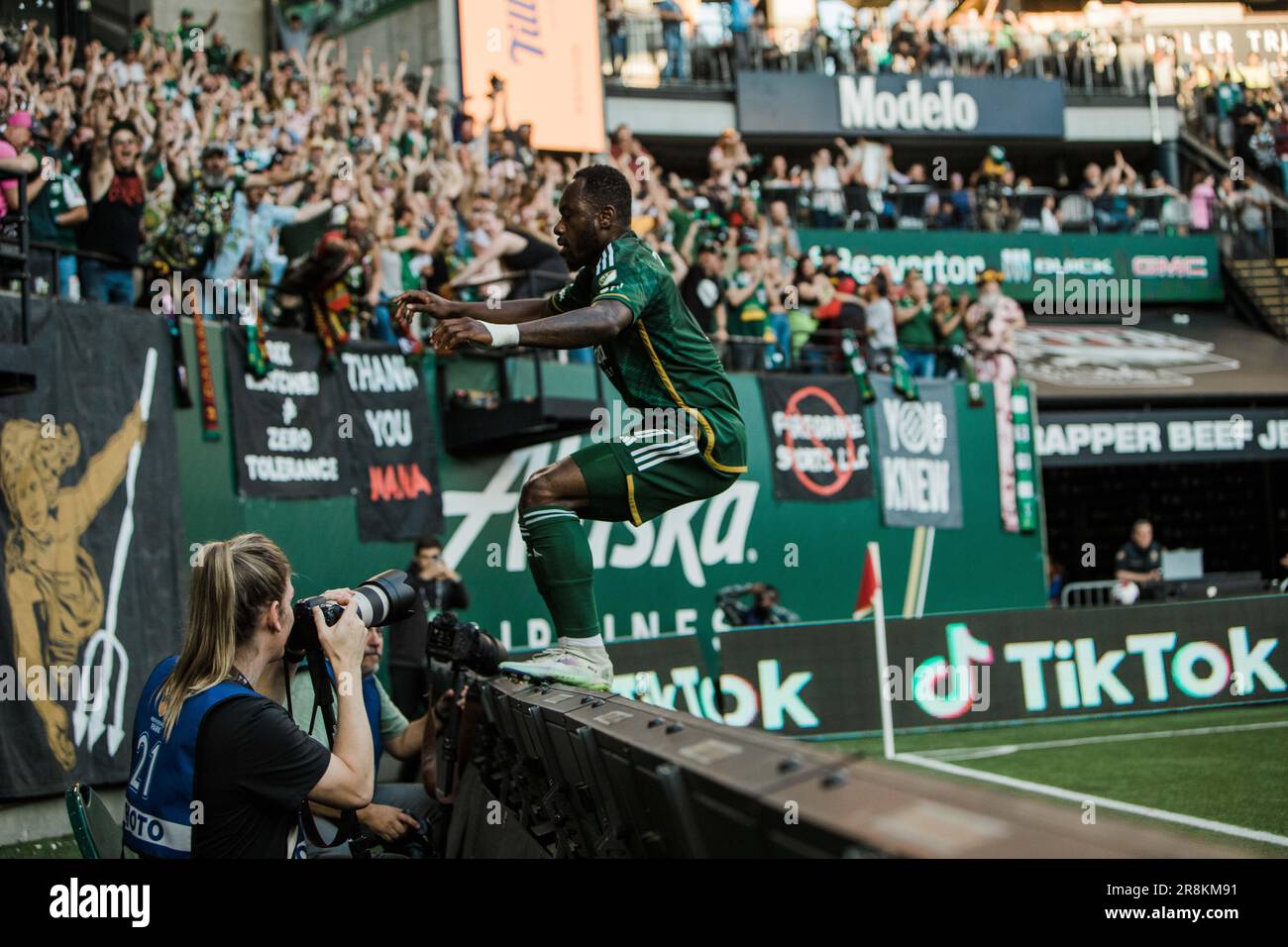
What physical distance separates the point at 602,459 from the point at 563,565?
427 mm

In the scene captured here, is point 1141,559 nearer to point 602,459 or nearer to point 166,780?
point 602,459

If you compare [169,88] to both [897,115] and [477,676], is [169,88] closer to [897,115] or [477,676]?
[477,676]

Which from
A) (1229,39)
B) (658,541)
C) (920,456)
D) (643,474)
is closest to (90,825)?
(643,474)

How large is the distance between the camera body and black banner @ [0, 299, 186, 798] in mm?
6276

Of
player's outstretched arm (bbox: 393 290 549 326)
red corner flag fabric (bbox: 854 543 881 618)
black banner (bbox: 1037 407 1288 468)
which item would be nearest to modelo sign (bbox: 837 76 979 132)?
black banner (bbox: 1037 407 1288 468)

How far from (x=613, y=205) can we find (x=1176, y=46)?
31948 mm

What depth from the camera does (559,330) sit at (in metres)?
4.83

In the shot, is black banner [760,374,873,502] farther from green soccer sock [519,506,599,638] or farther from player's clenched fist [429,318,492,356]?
player's clenched fist [429,318,492,356]

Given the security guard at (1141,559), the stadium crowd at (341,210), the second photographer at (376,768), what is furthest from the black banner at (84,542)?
the security guard at (1141,559)

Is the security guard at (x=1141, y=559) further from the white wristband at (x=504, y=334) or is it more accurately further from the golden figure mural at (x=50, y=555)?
the white wristband at (x=504, y=334)

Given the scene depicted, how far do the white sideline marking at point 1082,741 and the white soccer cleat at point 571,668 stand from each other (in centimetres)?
730

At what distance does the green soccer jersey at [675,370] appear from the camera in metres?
5.42

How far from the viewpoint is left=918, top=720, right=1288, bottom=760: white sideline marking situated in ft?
40.7

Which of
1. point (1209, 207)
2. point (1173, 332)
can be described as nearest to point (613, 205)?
point (1173, 332)
